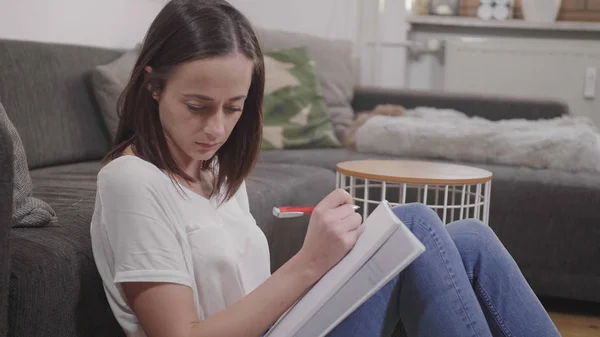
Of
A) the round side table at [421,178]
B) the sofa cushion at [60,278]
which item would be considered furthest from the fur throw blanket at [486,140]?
the sofa cushion at [60,278]

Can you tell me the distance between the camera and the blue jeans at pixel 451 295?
1.05 meters

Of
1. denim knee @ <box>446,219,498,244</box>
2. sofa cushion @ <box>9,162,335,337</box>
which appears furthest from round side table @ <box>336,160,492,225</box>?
sofa cushion @ <box>9,162,335,337</box>

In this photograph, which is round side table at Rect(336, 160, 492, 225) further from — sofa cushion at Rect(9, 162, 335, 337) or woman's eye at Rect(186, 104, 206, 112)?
woman's eye at Rect(186, 104, 206, 112)

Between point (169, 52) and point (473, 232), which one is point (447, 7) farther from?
point (169, 52)

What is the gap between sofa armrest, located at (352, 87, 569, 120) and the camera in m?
2.88

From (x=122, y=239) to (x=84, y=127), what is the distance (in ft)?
4.54

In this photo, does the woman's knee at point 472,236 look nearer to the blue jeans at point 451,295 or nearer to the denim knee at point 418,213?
the blue jeans at point 451,295

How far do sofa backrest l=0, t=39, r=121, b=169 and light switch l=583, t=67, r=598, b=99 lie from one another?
2224 mm

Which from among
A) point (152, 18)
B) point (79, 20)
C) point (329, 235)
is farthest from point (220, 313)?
point (152, 18)

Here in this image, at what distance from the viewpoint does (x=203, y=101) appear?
978 millimetres

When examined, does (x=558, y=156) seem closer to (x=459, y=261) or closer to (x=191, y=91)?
(x=459, y=261)

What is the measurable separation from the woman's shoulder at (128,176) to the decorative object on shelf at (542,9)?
9.55ft

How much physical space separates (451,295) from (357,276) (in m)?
0.25

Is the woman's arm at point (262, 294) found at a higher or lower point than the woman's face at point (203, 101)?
lower
